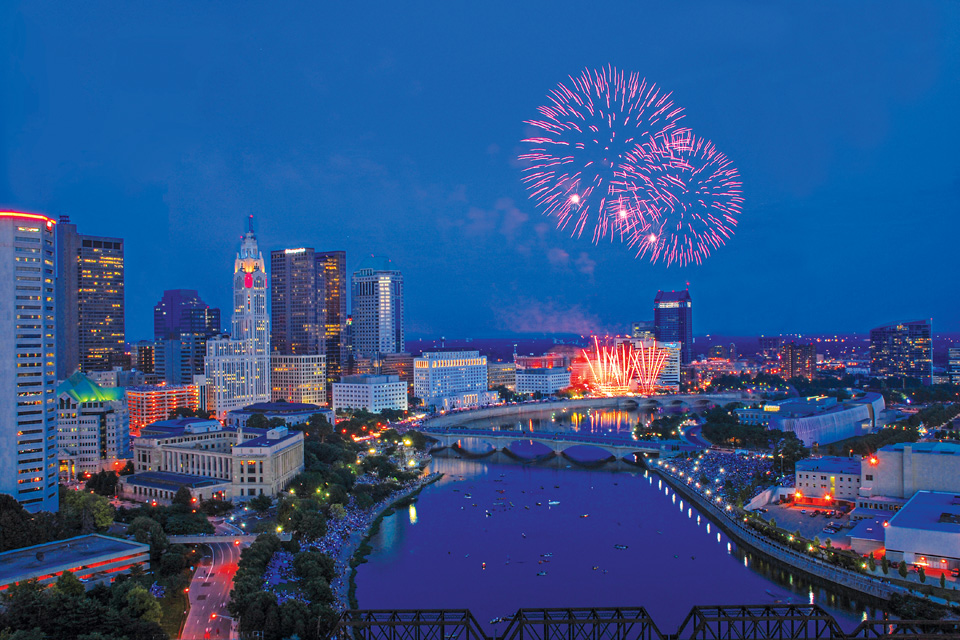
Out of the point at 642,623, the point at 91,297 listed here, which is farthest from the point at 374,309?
the point at 642,623

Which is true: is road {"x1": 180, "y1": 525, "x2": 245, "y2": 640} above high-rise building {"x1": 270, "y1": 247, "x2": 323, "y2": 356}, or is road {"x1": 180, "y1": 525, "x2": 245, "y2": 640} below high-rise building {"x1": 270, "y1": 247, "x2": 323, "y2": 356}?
below

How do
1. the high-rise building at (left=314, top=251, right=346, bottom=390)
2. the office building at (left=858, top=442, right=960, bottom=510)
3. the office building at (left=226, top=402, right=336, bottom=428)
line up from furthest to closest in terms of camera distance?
the high-rise building at (left=314, top=251, right=346, bottom=390) → the office building at (left=226, top=402, right=336, bottom=428) → the office building at (left=858, top=442, right=960, bottom=510)

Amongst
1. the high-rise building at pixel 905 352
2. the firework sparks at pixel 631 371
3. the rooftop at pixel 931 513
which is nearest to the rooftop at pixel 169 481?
the rooftop at pixel 931 513

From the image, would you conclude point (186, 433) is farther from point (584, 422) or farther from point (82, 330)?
point (82, 330)

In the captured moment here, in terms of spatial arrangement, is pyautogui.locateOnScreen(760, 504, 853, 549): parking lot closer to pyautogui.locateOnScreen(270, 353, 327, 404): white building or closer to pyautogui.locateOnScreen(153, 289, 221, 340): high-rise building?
pyautogui.locateOnScreen(270, 353, 327, 404): white building

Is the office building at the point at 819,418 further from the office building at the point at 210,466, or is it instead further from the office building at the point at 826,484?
the office building at the point at 210,466

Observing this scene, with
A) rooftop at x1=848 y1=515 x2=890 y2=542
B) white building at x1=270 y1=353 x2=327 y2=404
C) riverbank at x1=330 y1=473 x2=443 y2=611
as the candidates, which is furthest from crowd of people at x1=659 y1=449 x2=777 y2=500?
white building at x1=270 y1=353 x2=327 y2=404

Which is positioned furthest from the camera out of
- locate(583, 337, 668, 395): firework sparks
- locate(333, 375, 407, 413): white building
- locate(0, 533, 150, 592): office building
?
locate(583, 337, 668, 395): firework sparks

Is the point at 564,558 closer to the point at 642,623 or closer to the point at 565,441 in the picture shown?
the point at 642,623
